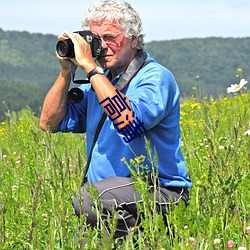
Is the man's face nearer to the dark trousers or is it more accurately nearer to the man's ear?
the man's ear

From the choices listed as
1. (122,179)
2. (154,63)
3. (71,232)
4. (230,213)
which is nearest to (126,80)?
(154,63)

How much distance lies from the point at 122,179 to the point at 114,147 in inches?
6.7

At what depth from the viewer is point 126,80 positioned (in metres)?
3.59

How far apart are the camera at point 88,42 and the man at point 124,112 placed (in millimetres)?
28

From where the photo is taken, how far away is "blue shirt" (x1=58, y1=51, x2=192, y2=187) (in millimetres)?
3424

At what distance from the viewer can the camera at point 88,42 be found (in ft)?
11.6

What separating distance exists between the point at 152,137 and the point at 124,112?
325 mm

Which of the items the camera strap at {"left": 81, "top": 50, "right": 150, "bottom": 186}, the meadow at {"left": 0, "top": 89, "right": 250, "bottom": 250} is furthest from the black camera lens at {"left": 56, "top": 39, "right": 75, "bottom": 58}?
the meadow at {"left": 0, "top": 89, "right": 250, "bottom": 250}

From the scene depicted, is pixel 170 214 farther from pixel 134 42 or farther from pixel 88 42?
pixel 134 42

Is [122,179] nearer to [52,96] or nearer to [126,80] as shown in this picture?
[126,80]

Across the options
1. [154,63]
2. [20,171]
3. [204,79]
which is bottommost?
[204,79]

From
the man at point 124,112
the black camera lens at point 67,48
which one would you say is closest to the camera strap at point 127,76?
the man at point 124,112

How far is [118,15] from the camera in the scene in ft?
11.9

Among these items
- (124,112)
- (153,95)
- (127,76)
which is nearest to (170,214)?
(124,112)
